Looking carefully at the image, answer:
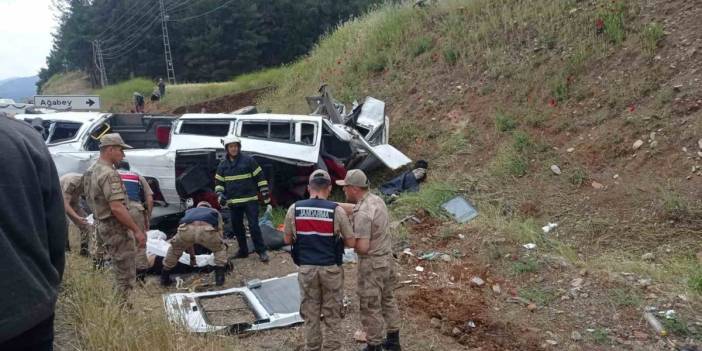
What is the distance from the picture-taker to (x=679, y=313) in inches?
197

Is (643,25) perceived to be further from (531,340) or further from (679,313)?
(531,340)

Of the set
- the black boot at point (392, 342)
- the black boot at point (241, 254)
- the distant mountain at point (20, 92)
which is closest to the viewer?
the black boot at point (392, 342)

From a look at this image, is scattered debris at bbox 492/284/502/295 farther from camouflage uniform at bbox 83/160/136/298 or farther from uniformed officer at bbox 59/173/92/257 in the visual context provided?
uniformed officer at bbox 59/173/92/257

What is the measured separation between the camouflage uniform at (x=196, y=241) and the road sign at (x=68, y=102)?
31.1 ft

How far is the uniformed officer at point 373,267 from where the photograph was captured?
4.47m

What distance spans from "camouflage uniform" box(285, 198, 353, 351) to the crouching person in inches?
82.2

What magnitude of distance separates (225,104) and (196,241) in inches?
741

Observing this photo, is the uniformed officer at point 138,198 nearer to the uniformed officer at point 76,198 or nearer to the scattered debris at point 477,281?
the uniformed officer at point 76,198

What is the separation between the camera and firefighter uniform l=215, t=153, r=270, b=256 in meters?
7.05

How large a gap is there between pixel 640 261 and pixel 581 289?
4.00 feet

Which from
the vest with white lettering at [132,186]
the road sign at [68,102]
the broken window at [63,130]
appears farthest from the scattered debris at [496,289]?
the road sign at [68,102]

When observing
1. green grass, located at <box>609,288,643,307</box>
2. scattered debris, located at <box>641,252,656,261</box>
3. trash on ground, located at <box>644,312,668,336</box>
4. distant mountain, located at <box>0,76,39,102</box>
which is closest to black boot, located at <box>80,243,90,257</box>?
green grass, located at <box>609,288,643,307</box>

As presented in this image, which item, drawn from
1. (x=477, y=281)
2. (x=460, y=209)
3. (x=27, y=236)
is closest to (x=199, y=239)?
(x=477, y=281)

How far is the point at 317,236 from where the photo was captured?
14.1 ft
